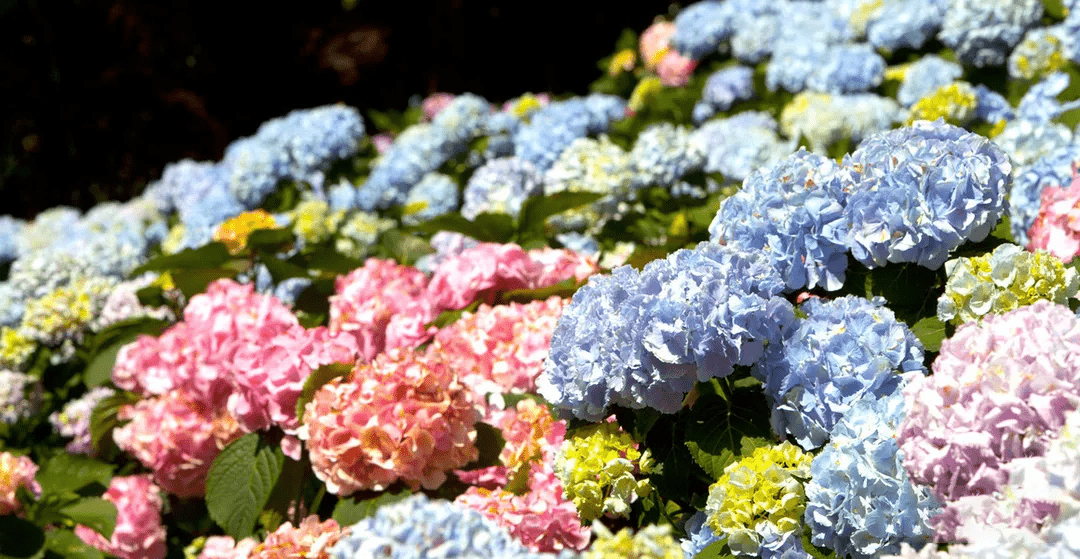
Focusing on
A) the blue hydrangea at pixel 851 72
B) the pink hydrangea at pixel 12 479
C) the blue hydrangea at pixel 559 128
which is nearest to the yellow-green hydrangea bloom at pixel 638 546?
the pink hydrangea at pixel 12 479

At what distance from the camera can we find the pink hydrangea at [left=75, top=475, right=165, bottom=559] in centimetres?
270

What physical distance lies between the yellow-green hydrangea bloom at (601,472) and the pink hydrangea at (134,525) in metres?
1.47

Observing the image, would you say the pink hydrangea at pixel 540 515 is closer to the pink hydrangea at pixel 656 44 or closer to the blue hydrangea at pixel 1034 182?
the blue hydrangea at pixel 1034 182

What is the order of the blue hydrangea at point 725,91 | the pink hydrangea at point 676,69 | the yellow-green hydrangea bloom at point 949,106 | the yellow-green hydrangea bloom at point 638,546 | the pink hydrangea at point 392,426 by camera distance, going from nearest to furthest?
the yellow-green hydrangea bloom at point 638,546 → the pink hydrangea at point 392,426 → the yellow-green hydrangea bloom at point 949,106 → the blue hydrangea at point 725,91 → the pink hydrangea at point 676,69

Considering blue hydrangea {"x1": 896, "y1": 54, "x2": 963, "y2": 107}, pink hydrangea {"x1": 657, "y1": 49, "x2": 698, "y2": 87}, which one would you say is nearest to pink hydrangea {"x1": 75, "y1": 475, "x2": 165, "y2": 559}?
blue hydrangea {"x1": 896, "y1": 54, "x2": 963, "y2": 107}

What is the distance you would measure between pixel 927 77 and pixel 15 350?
299cm

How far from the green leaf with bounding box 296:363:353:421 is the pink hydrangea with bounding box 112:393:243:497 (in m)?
0.45

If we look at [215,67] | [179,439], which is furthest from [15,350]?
[215,67]

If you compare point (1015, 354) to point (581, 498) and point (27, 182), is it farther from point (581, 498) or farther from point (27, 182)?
point (27, 182)

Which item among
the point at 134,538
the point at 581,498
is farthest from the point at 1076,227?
the point at 134,538

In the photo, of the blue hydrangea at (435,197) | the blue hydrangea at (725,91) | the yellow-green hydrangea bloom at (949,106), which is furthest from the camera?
the blue hydrangea at (725,91)

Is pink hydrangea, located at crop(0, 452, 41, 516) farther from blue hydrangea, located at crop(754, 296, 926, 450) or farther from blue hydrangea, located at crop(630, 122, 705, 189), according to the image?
blue hydrangea, located at crop(754, 296, 926, 450)

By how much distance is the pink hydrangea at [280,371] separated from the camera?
87.4 inches

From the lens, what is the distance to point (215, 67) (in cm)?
838
